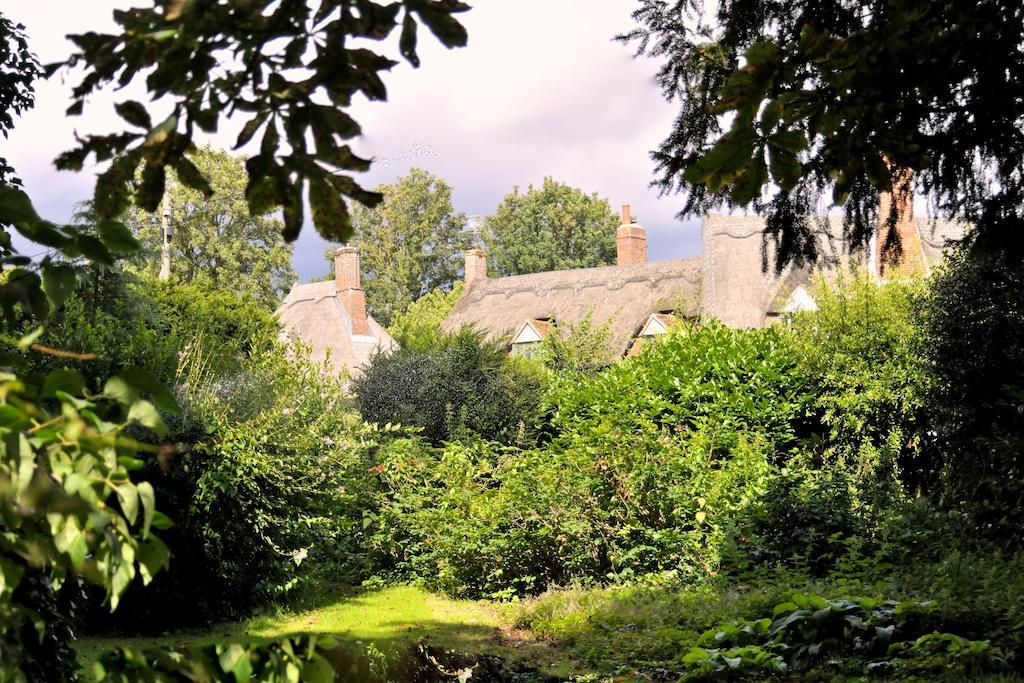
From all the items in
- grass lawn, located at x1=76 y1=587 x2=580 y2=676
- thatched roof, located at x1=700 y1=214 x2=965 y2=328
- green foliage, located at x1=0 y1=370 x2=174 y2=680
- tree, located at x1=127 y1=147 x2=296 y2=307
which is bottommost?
grass lawn, located at x1=76 y1=587 x2=580 y2=676

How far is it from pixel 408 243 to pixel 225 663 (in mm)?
50350

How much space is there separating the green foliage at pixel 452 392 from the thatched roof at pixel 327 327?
15195 millimetres

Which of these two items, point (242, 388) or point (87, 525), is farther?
point (242, 388)

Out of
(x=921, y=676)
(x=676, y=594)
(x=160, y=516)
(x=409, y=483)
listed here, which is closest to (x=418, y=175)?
(x=409, y=483)

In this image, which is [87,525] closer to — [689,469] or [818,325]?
[689,469]

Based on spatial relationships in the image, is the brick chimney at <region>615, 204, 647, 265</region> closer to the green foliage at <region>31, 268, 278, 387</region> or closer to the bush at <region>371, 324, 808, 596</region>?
the green foliage at <region>31, 268, 278, 387</region>

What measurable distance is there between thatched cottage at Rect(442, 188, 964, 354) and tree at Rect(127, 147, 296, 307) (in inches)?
470

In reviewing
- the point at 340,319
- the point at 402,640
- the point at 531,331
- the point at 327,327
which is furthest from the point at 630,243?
the point at 402,640

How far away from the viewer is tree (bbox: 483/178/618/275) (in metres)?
50.3

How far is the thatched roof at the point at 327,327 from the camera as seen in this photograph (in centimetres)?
3203

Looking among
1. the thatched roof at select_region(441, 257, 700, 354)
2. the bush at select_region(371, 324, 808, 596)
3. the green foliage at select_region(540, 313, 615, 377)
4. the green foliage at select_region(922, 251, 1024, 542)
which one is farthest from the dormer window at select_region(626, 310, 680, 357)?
the green foliage at select_region(922, 251, 1024, 542)

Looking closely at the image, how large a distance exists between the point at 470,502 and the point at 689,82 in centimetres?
669

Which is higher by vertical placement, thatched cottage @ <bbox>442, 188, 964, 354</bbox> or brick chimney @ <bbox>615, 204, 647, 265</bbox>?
brick chimney @ <bbox>615, 204, 647, 265</bbox>

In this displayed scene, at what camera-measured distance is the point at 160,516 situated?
1730 millimetres
